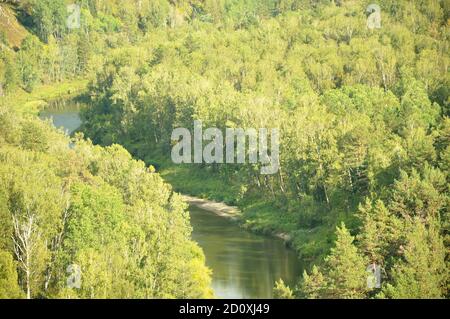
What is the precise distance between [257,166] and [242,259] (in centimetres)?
1966

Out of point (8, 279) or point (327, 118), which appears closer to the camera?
point (8, 279)

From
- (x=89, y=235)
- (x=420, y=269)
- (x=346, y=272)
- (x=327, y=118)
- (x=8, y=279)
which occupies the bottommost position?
(x=8, y=279)

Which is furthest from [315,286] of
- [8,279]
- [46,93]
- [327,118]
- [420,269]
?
[46,93]

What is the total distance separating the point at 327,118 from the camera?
9900 cm

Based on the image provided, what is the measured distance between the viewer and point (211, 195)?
104 metres

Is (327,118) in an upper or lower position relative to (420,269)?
upper

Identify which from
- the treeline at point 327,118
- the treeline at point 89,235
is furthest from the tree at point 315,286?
the treeline at point 89,235

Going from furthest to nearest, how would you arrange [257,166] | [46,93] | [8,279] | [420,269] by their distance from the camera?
[46,93], [257,166], [420,269], [8,279]

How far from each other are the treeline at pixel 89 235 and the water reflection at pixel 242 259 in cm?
296

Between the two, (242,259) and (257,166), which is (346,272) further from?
(257,166)

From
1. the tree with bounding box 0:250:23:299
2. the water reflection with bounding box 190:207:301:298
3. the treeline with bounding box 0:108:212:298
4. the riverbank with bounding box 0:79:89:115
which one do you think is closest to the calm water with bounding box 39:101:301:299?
the water reflection with bounding box 190:207:301:298

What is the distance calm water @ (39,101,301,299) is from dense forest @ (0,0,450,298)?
186 cm

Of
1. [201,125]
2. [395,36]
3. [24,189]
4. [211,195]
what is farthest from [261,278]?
[395,36]

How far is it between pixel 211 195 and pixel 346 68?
36.4m
